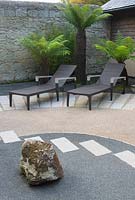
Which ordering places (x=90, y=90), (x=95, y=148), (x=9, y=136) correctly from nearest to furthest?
1. (x=95, y=148)
2. (x=9, y=136)
3. (x=90, y=90)

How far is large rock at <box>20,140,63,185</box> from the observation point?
10.5ft

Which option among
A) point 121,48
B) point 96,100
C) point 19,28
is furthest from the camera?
point 19,28

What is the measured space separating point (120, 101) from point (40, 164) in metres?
4.39

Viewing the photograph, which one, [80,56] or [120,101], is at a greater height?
[80,56]

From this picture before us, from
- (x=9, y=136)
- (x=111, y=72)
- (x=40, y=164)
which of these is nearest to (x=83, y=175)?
(x=40, y=164)

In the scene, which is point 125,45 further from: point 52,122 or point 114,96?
point 52,122

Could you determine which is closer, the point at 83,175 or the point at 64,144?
the point at 83,175

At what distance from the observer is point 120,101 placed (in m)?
7.19

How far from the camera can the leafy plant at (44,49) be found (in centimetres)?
861

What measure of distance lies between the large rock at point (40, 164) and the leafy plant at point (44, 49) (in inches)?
221

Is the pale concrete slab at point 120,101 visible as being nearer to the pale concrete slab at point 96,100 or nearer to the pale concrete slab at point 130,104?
the pale concrete slab at point 130,104

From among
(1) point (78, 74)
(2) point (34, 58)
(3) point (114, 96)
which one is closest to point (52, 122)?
(3) point (114, 96)

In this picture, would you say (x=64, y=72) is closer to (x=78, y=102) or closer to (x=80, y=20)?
(x=78, y=102)

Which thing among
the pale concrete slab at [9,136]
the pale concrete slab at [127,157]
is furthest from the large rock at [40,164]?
the pale concrete slab at [9,136]
